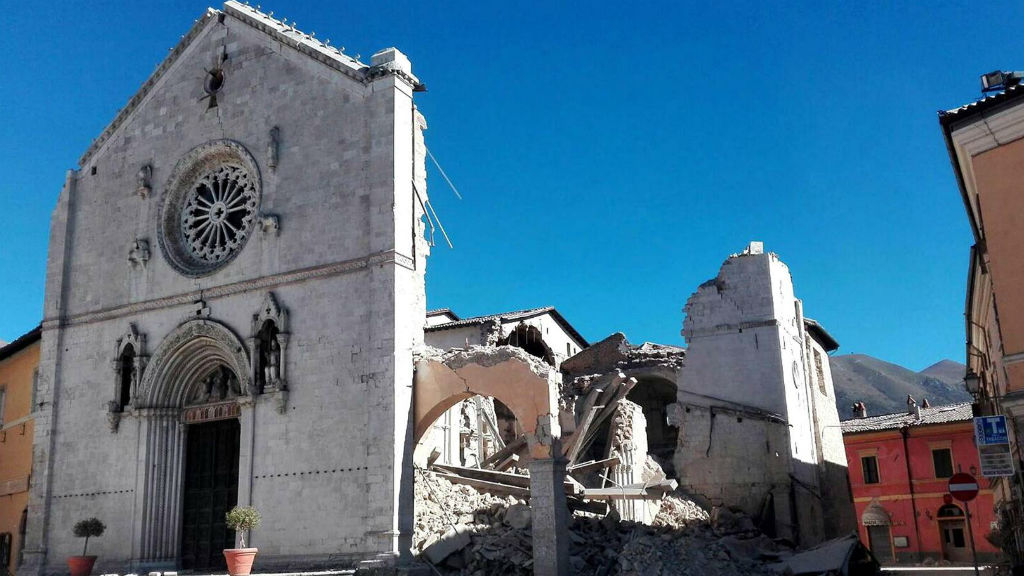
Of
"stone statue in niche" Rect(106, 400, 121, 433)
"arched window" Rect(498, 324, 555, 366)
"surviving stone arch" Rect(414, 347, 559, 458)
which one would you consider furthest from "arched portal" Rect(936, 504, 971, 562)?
"stone statue in niche" Rect(106, 400, 121, 433)

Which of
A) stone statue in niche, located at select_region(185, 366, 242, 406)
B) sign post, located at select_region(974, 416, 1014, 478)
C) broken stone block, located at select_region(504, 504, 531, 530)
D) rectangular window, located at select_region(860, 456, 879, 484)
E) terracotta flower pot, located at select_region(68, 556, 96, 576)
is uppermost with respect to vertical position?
stone statue in niche, located at select_region(185, 366, 242, 406)

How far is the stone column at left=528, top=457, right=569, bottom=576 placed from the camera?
17312mm

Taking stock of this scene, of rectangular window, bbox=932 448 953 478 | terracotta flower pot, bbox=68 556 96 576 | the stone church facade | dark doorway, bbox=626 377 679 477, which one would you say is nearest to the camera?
the stone church facade

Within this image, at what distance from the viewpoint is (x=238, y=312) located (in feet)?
72.4

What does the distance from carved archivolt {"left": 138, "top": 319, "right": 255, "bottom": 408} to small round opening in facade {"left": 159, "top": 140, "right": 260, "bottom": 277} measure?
58.7 inches

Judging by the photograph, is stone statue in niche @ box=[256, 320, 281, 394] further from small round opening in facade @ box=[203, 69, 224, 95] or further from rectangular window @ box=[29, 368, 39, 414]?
rectangular window @ box=[29, 368, 39, 414]

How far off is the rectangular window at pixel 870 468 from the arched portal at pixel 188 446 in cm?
2706

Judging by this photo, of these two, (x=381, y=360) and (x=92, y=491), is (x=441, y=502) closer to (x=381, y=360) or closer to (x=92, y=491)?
(x=381, y=360)

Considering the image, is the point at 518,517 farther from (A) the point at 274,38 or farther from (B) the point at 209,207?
(A) the point at 274,38

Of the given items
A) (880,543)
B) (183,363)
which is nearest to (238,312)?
(183,363)

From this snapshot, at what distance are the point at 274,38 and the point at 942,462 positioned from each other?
2987 centimetres

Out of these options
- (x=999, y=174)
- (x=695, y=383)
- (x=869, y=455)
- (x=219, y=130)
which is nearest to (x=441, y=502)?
(x=695, y=383)

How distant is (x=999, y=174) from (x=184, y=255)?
726 inches

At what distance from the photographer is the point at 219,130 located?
77.7ft
